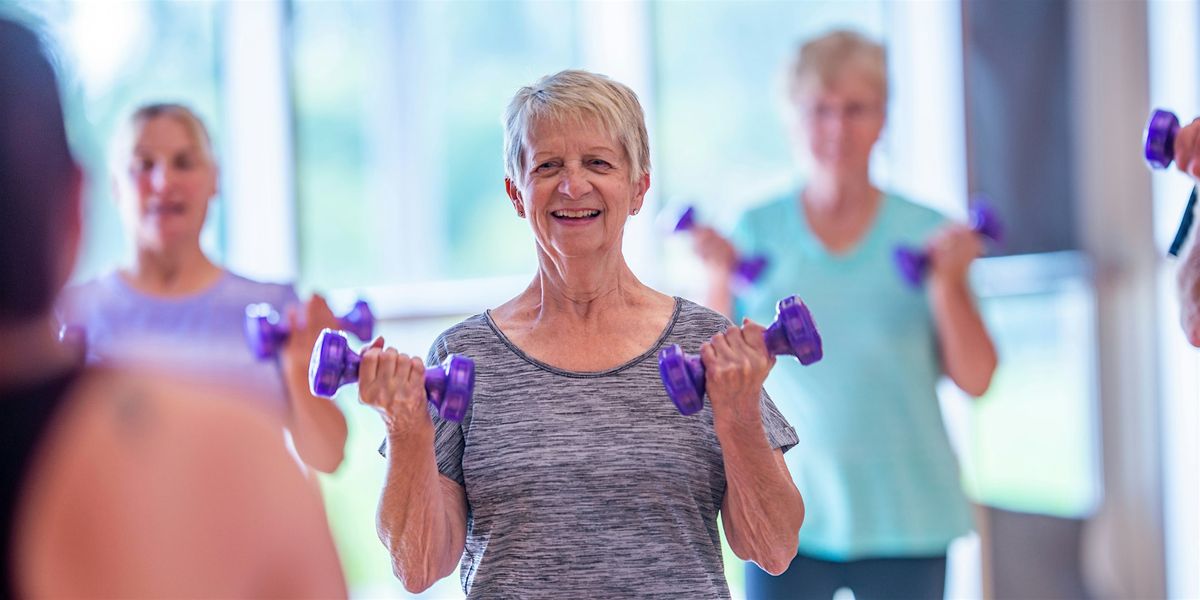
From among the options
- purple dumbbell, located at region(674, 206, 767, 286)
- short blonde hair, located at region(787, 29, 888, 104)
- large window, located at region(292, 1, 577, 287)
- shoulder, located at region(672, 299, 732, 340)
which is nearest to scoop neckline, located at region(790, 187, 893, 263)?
purple dumbbell, located at region(674, 206, 767, 286)

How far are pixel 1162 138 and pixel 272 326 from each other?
5.17 feet

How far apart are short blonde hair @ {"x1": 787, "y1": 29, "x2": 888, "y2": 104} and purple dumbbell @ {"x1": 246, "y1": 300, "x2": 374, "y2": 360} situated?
A: 109 centimetres

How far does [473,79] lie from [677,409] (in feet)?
10.1

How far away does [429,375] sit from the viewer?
163 centimetres

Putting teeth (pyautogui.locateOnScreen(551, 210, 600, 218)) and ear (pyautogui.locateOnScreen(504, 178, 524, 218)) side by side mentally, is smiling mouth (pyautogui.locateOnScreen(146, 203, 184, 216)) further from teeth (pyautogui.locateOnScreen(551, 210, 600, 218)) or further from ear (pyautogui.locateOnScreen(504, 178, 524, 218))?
teeth (pyautogui.locateOnScreen(551, 210, 600, 218))

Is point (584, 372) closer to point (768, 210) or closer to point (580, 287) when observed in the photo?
point (580, 287)

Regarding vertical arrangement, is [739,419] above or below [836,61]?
below

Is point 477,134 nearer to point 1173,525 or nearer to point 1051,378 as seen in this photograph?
point 1051,378

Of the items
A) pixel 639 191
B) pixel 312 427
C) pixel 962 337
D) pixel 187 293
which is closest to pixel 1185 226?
pixel 962 337

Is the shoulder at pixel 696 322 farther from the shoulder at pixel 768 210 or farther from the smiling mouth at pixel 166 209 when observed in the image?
the smiling mouth at pixel 166 209

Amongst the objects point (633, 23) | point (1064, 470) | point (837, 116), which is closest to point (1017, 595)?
point (1064, 470)

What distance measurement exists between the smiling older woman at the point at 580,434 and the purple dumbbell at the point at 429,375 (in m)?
0.03

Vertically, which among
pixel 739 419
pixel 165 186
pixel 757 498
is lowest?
pixel 757 498

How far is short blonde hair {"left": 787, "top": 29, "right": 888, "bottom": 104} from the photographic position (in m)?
2.76
